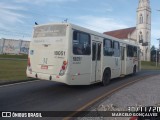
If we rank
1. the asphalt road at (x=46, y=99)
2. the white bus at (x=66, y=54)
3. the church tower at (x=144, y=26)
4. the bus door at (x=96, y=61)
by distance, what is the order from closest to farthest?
the asphalt road at (x=46, y=99) < the white bus at (x=66, y=54) < the bus door at (x=96, y=61) < the church tower at (x=144, y=26)

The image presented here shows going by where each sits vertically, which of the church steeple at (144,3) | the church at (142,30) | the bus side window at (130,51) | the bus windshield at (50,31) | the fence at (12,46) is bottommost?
the bus side window at (130,51)

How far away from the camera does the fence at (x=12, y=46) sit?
82.7 meters

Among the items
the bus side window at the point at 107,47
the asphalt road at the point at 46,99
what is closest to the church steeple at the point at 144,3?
the bus side window at the point at 107,47

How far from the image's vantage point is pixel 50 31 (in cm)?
1244

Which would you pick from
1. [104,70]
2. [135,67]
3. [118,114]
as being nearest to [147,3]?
[135,67]

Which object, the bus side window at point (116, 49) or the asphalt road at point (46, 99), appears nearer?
the asphalt road at point (46, 99)

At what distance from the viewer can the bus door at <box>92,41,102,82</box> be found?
1378cm

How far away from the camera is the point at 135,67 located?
78.5 ft

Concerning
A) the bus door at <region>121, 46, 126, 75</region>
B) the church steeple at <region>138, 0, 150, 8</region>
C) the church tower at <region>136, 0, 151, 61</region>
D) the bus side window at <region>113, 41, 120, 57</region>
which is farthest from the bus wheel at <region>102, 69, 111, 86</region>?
the church steeple at <region>138, 0, 150, 8</region>

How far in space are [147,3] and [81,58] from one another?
106052 mm

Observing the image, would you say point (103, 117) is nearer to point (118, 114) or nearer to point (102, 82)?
point (118, 114)

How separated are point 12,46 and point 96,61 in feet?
241

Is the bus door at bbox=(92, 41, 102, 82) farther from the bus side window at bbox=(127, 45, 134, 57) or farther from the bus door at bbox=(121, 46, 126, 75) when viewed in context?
the bus side window at bbox=(127, 45, 134, 57)

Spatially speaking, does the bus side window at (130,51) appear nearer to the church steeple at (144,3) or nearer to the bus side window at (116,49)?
the bus side window at (116,49)
